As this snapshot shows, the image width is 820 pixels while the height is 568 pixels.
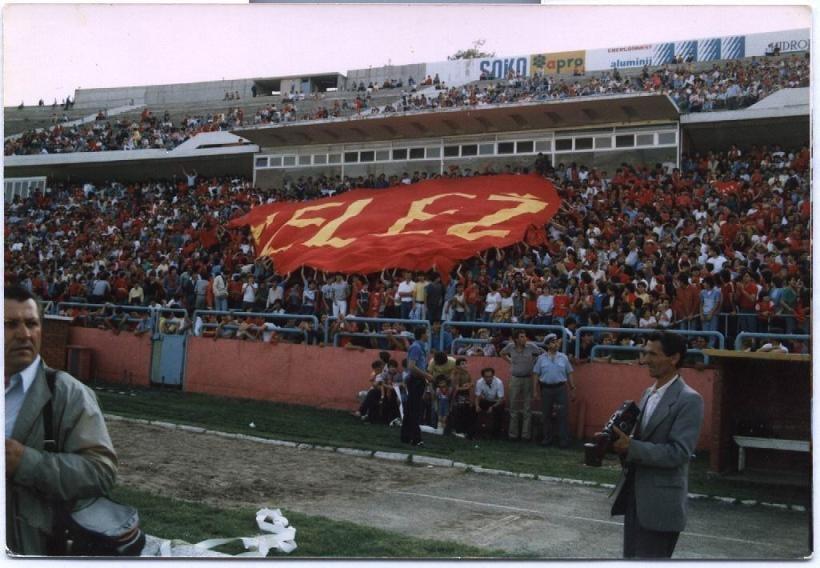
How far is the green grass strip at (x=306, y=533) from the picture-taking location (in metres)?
4.53

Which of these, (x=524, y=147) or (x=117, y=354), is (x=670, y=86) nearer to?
(x=524, y=147)

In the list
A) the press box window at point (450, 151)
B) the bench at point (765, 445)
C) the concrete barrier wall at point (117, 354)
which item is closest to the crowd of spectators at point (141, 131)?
the concrete barrier wall at point (117, 354)

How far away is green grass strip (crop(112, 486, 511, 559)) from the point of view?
178 inches

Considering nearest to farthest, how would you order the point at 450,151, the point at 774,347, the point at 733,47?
the point at 774,347
the point at 733,47
the point at 450,151

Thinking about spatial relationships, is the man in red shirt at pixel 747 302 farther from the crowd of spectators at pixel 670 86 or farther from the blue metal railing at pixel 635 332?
the crowd of spectators at pixel 670 86

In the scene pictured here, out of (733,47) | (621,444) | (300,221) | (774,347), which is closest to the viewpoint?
(621,444)

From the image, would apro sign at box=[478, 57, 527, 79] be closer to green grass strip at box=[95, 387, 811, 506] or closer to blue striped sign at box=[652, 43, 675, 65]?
blue striped sign at box=[652, 43, 675, 65]

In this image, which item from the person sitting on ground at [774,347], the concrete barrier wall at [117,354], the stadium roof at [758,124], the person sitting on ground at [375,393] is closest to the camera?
the person sitting on ground at [774,347]

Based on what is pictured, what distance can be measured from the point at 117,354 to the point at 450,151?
318cm

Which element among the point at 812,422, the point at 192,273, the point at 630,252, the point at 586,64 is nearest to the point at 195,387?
the point at 192,273

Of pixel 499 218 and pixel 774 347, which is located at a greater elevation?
pixel 499 218

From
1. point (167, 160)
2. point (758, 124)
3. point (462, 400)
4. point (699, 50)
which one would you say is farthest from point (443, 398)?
point (167, 160)

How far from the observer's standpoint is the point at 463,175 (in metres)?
6.55

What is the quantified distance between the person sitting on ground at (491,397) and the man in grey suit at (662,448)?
2307 millimetres
